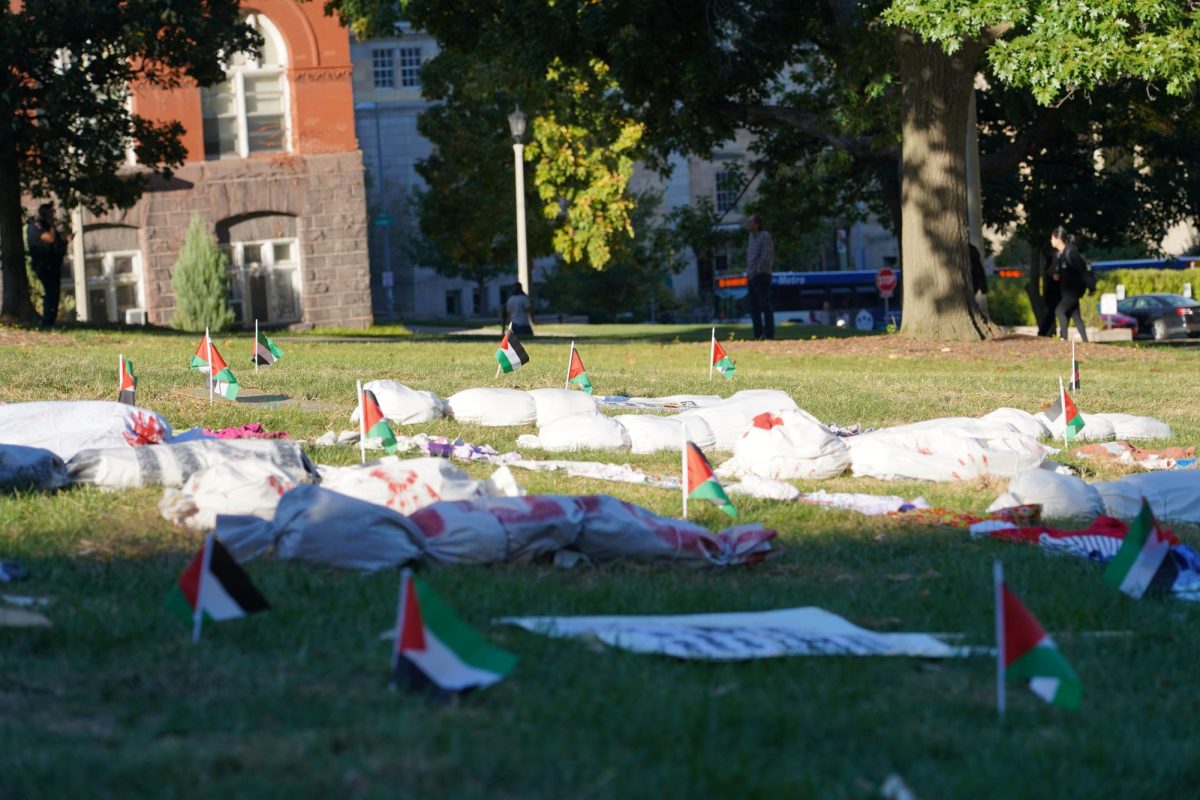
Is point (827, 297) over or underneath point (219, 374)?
underneath

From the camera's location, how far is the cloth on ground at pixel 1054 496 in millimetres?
7617

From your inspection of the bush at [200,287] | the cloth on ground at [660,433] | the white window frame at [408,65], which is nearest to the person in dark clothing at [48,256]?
the bush at [200,287]

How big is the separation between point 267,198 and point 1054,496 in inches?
1241

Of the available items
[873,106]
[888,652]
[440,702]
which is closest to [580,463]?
[888,652]

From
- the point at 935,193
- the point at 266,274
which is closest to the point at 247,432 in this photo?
the point at 935,193

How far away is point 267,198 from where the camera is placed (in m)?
37.2

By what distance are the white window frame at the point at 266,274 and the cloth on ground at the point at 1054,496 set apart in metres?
31.2

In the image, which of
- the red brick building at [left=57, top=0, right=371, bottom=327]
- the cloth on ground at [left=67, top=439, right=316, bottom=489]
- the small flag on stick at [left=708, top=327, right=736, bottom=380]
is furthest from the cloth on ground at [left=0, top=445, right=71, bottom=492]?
the red brick building at [left=57, top=0, right=371, bottom=327]

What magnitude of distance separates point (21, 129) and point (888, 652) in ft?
A: 65.6

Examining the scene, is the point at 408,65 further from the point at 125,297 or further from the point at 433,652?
the point at 433,652

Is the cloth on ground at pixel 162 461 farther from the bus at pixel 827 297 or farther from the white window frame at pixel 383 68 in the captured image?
the white window frame at pixel 383 68

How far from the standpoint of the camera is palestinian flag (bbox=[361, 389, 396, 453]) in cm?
819

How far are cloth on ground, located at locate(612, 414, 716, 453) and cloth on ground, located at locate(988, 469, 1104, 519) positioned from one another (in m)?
2.45

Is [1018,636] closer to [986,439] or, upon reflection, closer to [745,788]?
[745,788]
